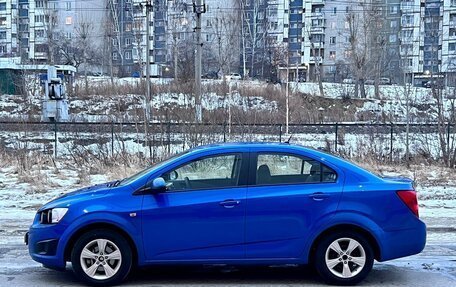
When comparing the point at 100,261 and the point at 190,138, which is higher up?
the point at 190,138

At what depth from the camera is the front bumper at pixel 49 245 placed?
5.73m

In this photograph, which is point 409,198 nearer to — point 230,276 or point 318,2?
point 230,276

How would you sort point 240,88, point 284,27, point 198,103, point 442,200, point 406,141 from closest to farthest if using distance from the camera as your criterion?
point 442,200 → point 406,141 → point 198,103 → point 240,88 → point 284,27

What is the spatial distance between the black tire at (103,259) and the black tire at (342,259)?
81.8 inches

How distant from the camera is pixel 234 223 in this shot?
5.73 metres

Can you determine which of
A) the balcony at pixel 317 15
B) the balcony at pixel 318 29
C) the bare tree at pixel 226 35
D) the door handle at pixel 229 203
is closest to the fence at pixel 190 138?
the door handle at pixel 229 203

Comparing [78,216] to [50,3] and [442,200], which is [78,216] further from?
[50,3]

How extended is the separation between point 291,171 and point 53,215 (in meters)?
2.66

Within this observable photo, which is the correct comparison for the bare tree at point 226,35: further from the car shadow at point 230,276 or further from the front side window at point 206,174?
the front side window at point 206,174

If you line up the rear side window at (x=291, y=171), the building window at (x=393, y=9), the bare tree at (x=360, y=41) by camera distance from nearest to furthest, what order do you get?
the rear side window at (x=291, y=171), the bare tree at (x=360, y=41), the building window at (x=393, y=9)

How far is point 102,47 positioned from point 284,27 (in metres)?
25.8

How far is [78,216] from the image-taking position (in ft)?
18.6

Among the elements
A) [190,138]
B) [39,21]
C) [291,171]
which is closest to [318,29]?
[39,21]

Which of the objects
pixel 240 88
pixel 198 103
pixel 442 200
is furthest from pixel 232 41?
pixel 442 200
